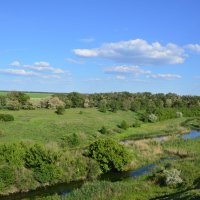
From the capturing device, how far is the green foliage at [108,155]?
172ft

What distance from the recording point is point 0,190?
43.8 m

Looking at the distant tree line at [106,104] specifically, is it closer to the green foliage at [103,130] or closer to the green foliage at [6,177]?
the green foliage at [103,130]

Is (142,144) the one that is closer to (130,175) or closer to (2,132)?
(130,175)

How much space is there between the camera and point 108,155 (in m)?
52.6

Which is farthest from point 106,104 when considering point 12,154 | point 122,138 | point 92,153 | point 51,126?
point 12,154

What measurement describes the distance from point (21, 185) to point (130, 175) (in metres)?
14.8

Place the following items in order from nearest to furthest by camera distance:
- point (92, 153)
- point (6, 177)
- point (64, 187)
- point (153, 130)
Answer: point (6, 177)
point (64, 187)
point (92, 153)
point (153, 130)

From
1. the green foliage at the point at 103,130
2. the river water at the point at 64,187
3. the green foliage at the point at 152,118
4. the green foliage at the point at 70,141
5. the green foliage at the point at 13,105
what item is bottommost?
the river water at the point at 64,187

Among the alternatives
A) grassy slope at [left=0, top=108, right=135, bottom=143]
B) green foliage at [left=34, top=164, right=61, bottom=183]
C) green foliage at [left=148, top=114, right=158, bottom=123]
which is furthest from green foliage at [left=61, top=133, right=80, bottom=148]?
green foliage at [left=148, top=114, right=158, bottom=123]

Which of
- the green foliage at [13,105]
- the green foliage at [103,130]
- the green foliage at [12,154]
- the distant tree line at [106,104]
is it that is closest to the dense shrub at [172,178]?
the green foliage at [12,154]

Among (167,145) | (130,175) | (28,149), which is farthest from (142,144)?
(28,149)

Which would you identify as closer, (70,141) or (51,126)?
(70,141)

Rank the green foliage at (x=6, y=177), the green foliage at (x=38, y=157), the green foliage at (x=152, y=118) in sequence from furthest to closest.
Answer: the green foliage at (x=152, y=118)
the green foliage at (x=38, y=157)
the green foliage at (x=6, y=177)

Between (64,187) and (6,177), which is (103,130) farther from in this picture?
(6,177)
